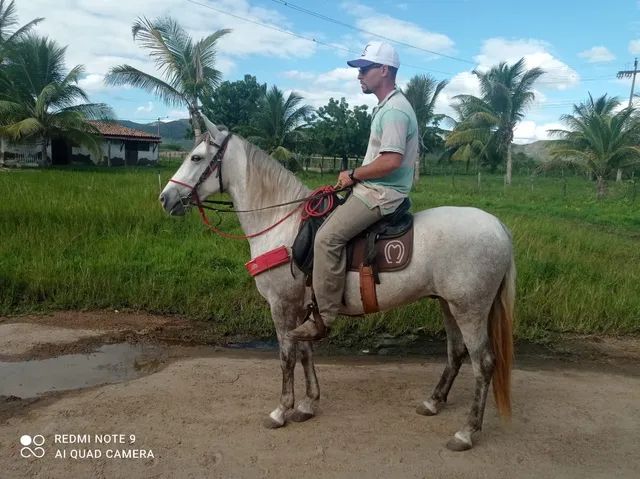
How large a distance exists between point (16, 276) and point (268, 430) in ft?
15.0

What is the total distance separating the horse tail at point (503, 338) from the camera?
3486 millimetres

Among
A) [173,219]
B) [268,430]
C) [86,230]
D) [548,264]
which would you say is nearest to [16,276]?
[86,230]

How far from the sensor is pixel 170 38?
1681 cm

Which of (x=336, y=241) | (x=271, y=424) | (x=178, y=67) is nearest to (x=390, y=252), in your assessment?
(x=336, y=241)

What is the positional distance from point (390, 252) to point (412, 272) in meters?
0.21

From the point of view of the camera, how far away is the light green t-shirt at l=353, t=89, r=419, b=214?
3.18 m

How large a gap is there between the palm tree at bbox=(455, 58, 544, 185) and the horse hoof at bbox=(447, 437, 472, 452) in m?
26.3

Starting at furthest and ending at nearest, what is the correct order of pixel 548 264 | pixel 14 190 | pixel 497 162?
pixel 497 162 → pixel 14 190 → pixel 548 264

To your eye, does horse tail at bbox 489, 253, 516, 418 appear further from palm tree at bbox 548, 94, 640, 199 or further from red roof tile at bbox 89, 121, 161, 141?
red roof tile at bbox 89, 121, 161, 141

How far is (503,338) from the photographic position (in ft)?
11.6

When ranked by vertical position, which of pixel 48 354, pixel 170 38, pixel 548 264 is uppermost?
pixel 170 38

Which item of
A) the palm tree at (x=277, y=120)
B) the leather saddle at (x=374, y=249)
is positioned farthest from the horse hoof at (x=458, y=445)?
the palm tree at (x=277, y=120)

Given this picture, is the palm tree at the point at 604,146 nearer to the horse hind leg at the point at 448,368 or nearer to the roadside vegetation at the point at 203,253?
the roadside vegetation at the point at 203,253

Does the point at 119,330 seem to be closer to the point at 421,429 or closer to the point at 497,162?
the point at 421,429
